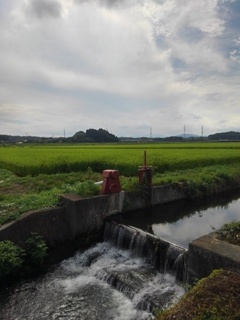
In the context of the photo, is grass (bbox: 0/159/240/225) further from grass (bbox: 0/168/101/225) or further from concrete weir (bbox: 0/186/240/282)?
concrete weir (bbox: 0/186/240/282)

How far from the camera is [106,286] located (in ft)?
21.2

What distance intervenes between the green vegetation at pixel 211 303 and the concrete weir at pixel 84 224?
38.7 inches

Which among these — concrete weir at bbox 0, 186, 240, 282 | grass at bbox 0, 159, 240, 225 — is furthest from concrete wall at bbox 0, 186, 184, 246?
grass at bbox 0, 159, 240, 225

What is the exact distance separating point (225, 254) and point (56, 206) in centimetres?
553

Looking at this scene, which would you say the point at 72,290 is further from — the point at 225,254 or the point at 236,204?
the point at 236,204

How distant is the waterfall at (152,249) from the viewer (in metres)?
6.38

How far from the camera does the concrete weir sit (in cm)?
510

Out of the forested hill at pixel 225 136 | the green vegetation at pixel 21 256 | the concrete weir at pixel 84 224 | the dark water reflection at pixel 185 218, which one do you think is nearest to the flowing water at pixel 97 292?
the green vegetation at pixel 21 256

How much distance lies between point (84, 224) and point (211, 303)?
583 cm

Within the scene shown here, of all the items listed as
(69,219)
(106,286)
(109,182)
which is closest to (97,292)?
(106,286)

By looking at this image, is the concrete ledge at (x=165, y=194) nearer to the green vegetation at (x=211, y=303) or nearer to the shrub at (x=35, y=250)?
the shrub at (x=35, y=250)

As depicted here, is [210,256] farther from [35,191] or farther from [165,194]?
[35,191]

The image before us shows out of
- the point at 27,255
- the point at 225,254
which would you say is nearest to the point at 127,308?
the point at 225,254

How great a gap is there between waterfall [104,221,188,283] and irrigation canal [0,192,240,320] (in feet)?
0.09
